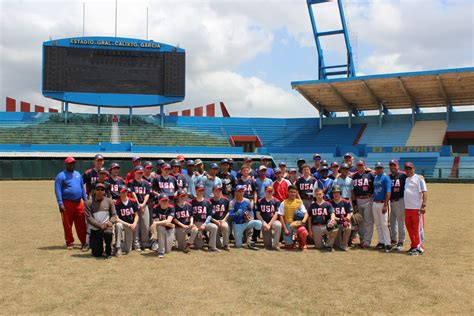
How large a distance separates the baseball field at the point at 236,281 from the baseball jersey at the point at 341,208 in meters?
0.83

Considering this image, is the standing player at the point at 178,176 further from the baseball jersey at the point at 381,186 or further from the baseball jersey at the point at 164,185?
the baseball jersey at the point at 381,186

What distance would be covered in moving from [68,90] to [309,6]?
25163 mm

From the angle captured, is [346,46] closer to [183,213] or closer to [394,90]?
[394,90]

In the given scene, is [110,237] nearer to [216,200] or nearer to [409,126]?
[216,200]

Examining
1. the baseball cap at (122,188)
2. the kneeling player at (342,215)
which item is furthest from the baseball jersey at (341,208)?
the baseball cap at (122,188)

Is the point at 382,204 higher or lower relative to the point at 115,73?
lower

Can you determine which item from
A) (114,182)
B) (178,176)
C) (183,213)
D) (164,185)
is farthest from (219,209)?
(114,182)

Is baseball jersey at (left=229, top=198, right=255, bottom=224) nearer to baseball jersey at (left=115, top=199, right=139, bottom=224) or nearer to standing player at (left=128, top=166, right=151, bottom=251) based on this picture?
standing player at (left=128, top=166, right=151, bottom=251)

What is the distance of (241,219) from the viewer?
9.74 meters

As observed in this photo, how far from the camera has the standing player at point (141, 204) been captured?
9.30 m

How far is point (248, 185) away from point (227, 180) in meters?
0.55

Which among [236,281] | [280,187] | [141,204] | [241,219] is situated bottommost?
[236,281]

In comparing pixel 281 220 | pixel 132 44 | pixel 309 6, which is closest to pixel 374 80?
pixel 309 6

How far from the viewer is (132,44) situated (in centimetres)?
4169
